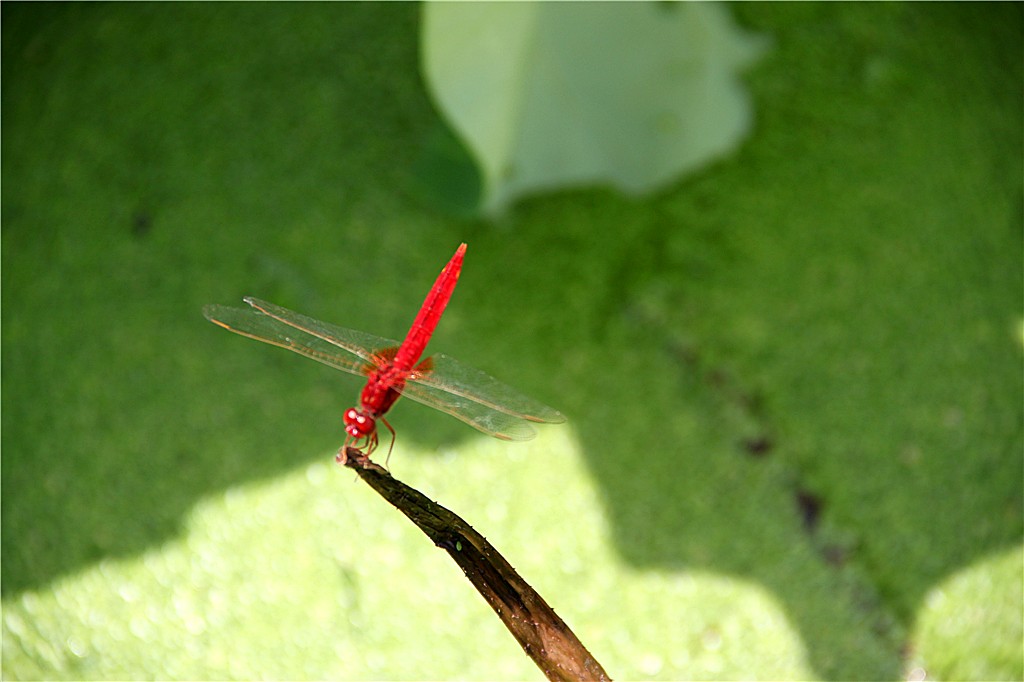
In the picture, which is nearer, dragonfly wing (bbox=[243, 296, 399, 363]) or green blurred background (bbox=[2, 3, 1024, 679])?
dragonfly wing (bbox=[243, 296, 399, 363])

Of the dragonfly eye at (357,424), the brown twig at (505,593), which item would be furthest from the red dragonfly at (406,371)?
the brown twig at (505,593)

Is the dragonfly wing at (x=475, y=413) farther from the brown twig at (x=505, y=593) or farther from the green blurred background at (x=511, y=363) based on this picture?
the green blurred background at (x=511, y=363)

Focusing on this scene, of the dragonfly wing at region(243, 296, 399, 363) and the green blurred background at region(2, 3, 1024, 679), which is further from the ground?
the dragonfly wing at region(243, 296, 399, 363)

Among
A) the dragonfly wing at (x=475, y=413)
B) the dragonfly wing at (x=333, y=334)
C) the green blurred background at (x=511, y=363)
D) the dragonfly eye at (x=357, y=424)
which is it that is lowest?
the green blurred background at (x=511, y=363)

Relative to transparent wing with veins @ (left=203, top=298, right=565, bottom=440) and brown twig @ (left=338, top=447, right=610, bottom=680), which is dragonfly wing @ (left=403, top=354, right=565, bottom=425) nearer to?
transparent wing with veins @ (left=203, top=298, right=565, bottom=440)

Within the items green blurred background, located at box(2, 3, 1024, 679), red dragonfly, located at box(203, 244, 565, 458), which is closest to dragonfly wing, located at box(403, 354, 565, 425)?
red dragonfly, located at box(203, 244, 565, 458)

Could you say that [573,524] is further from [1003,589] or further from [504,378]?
[1003,589]

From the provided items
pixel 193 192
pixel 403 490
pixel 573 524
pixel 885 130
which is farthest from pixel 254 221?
pixel 885 130
